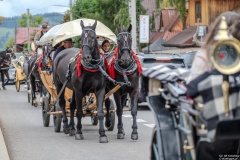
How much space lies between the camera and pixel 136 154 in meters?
14.1

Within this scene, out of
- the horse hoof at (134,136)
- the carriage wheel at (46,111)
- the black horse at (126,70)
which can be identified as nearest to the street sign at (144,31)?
the carriage wheel at (46,111)

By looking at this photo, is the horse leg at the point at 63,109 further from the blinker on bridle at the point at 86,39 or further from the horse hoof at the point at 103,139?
the blinker on bridle at the point at 86,39

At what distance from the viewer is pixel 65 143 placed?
16109 mm

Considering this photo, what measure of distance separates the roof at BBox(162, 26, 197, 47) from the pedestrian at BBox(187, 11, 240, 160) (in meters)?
49.0

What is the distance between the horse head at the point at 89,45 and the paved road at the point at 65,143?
5.12 feet

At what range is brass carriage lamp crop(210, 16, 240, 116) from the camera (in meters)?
6.24

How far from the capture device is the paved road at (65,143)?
1400 centimetres

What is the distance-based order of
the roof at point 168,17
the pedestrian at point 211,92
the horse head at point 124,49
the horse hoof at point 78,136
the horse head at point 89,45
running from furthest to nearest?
the roof at point 168,17, the horse hoof at point 78,136, the horse head at point 124,49, the horse head at point 89,45, the pedestrian at point 211,92

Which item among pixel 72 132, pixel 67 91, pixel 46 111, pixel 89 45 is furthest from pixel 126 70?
pixel 46 111

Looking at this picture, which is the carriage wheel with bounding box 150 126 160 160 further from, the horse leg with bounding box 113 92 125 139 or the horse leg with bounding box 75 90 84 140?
the horse leg with bounding box 113 92 125 139

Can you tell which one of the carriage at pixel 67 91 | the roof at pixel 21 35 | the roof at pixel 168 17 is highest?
the roof at pixel 168 17

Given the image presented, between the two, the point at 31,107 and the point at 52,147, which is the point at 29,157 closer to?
the point at 52,147

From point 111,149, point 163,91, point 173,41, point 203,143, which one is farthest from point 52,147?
point 173,41

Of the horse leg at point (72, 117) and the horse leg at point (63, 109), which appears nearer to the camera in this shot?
the horse leg at point (72, 117)
